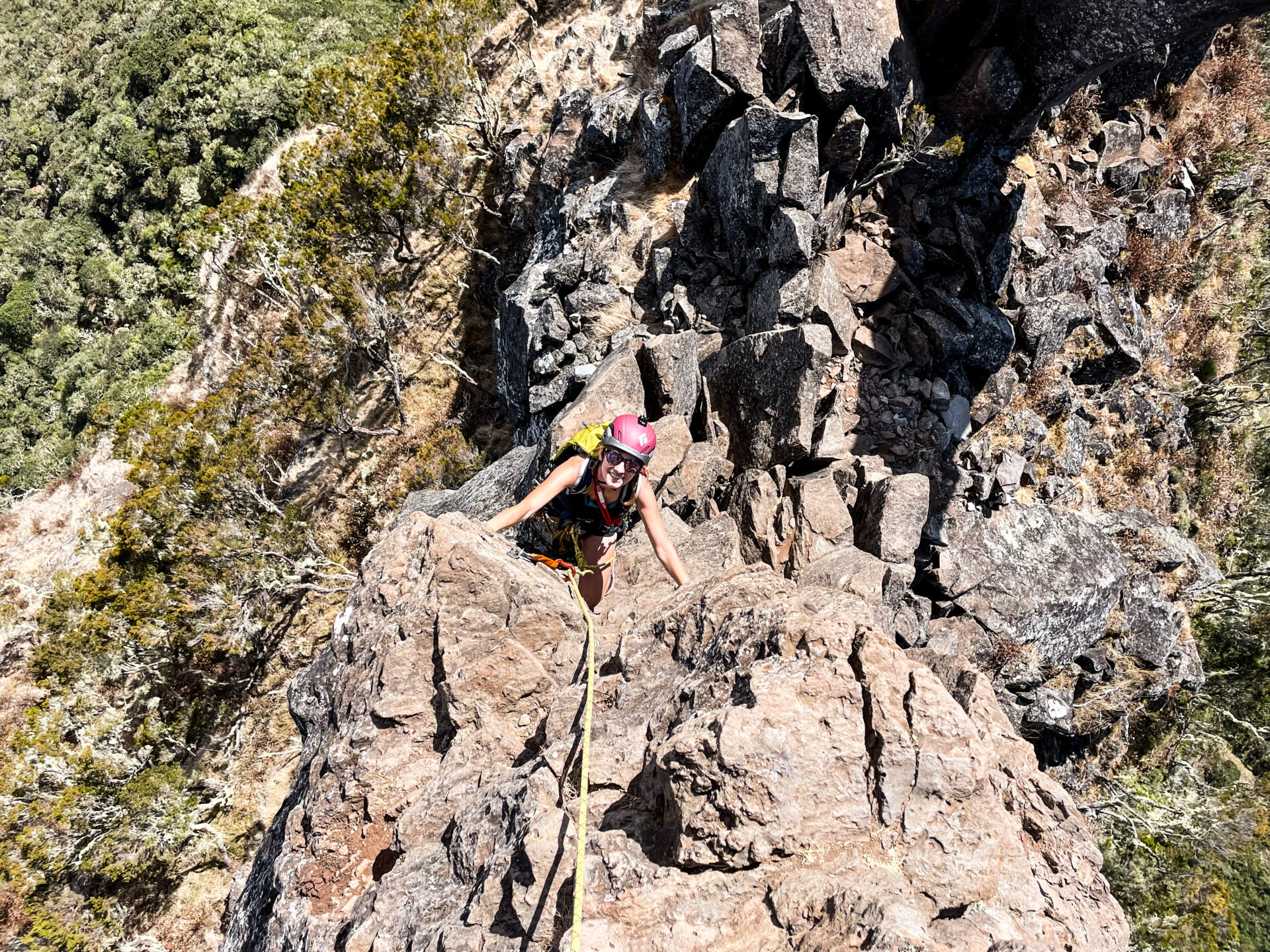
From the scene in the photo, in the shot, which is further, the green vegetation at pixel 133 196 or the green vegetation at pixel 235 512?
the green vegetation at pixel 133 196

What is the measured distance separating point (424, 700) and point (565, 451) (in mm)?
4084

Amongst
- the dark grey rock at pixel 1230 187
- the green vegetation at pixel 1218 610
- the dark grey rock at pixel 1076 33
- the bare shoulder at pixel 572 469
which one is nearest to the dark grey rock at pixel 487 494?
the bare shoulder at pixel 572 469

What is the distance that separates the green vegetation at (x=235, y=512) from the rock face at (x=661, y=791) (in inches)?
467

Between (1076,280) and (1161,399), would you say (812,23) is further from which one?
(1161,399)

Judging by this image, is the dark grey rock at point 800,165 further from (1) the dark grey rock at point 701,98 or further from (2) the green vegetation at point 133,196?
(2) the green vegetation at point 133,196

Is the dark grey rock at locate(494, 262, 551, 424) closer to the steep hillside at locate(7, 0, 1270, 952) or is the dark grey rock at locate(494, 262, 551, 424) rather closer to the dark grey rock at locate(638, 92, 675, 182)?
the steep hillside at locate(7, 0, 1270, 952)

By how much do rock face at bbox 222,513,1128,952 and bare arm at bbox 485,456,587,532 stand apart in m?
0.95

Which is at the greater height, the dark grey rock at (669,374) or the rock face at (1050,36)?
the rock face at (1050,36)

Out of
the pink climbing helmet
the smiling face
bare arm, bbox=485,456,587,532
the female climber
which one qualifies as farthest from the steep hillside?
the pink climbing helmet

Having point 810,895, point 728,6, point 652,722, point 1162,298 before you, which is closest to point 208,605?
point 652,722

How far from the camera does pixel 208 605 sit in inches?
760

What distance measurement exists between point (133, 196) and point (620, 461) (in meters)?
43.4

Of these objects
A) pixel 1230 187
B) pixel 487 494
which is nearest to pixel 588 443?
pixel 487 494

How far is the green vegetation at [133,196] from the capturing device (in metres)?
33.2
